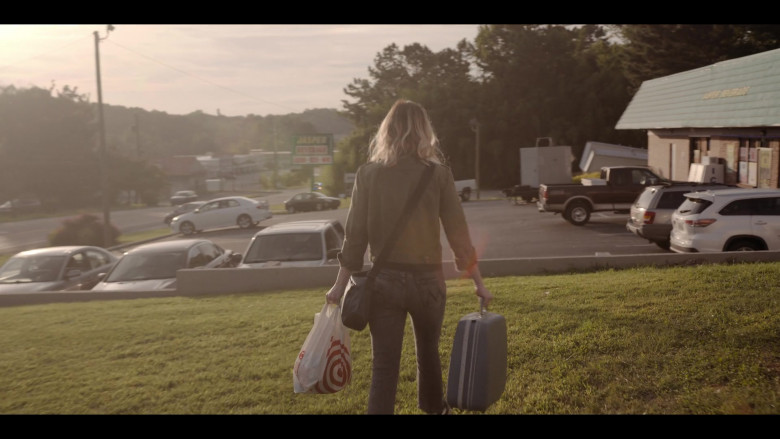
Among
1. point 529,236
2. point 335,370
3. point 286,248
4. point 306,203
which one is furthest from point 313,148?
point 335,370

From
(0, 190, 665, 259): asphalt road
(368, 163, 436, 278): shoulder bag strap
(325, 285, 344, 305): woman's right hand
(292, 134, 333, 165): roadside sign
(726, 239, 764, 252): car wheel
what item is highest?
(292, 134, 333, 165): roadside sign

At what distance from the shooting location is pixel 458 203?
13.3ft

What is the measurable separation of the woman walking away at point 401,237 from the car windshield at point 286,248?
335 inches

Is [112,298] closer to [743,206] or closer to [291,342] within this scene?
[291,342]

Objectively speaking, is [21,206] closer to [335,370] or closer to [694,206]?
[694,206]

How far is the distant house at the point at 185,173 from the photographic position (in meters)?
106

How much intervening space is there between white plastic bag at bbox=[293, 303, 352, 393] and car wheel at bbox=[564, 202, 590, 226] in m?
20.2

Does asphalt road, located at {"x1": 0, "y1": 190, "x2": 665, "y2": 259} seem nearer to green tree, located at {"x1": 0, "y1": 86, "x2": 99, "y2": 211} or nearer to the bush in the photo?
the bush

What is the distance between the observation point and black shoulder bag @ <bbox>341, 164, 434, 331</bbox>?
3.83 meters

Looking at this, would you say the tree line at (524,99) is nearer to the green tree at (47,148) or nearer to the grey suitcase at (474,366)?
the green tree at (47,148)

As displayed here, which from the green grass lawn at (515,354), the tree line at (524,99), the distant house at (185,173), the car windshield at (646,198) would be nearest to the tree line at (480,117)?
the tree line at (524,99)

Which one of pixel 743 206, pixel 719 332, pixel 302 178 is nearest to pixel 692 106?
pixel 743 206

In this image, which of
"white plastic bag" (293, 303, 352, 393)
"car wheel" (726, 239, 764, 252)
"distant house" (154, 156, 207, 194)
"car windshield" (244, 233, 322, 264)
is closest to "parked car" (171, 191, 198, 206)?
"distant house" (154, 156, 207, 194)

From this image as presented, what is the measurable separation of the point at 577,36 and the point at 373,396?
72.8m
